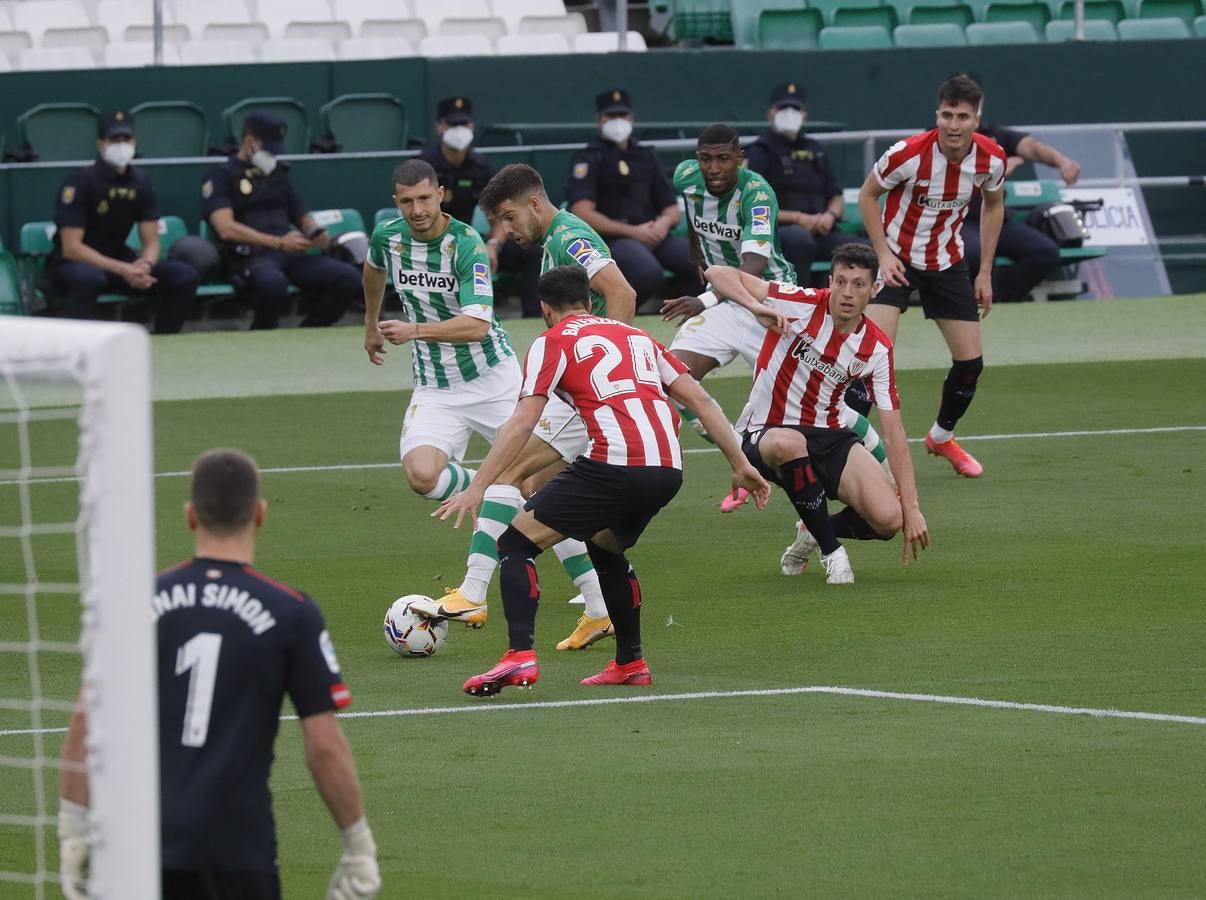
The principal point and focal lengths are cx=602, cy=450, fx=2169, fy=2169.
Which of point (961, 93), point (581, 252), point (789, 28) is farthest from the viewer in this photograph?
point (789, 28)

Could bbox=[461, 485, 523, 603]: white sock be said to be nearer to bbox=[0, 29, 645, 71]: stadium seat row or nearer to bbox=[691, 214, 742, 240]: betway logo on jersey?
bbox=[691, 214, 742, 240]: betway logo on jersey

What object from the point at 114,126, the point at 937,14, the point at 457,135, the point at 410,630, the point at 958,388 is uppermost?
the point at 937,14

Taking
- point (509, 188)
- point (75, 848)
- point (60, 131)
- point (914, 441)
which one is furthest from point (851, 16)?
point (75, 848)

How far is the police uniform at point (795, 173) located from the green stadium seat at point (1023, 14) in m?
6.11

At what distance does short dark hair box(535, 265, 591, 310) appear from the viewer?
26.3 ft

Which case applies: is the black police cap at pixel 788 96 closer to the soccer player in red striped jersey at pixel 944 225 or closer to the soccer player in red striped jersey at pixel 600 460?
the soccer player in red striped jersey at pixel 944 225

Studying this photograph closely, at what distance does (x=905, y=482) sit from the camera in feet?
30.1

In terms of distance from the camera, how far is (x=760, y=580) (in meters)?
10.2

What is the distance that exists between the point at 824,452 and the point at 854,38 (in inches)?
554

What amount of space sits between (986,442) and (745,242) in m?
3.11

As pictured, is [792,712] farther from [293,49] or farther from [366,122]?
[293,49]

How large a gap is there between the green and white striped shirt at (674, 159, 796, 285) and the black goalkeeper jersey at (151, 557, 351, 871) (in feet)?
26.3

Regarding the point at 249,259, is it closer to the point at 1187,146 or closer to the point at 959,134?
the point at 959,134

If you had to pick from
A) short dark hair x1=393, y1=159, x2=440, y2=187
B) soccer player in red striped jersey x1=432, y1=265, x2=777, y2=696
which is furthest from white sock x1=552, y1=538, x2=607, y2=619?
short dark hair x1=393, y1=159, x2=440, y2=187
